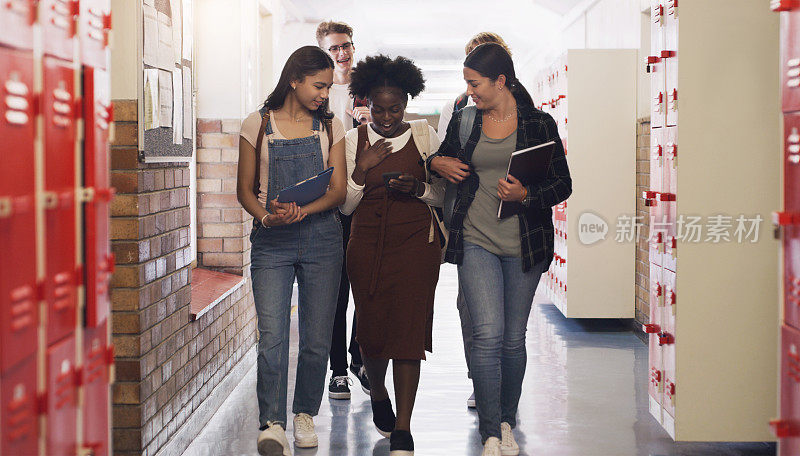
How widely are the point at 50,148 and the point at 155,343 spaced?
5.50ft

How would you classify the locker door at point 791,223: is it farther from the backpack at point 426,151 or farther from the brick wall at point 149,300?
the brick wall at point 149,300

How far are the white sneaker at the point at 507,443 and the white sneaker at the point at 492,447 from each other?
15 centimetres

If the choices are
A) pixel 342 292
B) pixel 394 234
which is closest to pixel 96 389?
pixel 394 234

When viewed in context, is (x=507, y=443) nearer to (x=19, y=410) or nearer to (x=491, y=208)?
(x=491, y=208)

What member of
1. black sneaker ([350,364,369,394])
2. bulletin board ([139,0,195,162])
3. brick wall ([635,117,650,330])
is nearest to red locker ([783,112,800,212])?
bulletin board ([139,0,195,162])

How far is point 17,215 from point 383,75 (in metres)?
1.99

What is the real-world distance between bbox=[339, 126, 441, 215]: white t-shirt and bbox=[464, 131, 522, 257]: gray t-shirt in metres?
0.21

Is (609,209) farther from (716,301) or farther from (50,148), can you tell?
(50,148)

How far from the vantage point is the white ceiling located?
34.3 ft

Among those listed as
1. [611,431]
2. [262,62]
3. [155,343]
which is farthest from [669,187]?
[262,62]

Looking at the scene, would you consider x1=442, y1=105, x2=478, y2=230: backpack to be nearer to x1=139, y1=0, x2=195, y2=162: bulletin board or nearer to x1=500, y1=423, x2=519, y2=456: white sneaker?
x1=500, y1=423, x2=519, y2=456: white sneaker

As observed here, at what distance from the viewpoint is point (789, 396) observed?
2.35 m

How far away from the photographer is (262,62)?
6047 mm

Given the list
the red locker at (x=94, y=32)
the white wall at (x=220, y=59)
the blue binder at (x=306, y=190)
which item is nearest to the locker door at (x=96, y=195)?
the red locker at (x=94, y=32)
